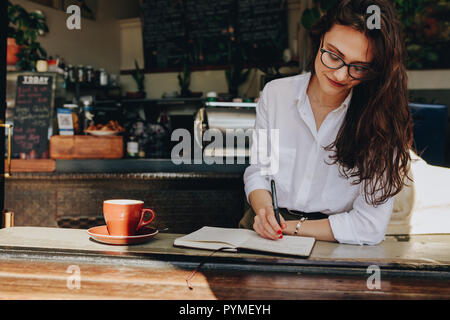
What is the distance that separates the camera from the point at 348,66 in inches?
51.8

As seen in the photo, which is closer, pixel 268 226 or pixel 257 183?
pixel 268 226

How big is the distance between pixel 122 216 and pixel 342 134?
2.67ft

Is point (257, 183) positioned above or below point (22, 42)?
below

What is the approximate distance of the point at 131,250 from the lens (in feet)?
3.41

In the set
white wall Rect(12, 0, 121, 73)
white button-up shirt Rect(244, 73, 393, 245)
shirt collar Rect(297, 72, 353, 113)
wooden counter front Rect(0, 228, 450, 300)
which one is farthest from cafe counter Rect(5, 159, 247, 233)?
white wall Rect(12, 0, 121, 73)

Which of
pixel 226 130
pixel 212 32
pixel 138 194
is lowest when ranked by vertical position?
pixel 138 194

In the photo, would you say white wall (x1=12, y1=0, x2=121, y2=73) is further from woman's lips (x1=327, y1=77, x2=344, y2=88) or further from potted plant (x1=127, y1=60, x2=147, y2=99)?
woman's lips (x1=327, y1=77, x2=344, y2=88)

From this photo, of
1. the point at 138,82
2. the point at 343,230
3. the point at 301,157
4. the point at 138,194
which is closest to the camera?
the point at 343,230

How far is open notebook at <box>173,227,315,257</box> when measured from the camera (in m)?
1.04

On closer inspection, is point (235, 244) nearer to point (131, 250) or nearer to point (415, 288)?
point (131, 250)

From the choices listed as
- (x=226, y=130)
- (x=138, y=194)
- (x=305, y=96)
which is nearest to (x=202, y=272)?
(x=305, y=96)

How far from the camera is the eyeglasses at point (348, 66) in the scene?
1.32m

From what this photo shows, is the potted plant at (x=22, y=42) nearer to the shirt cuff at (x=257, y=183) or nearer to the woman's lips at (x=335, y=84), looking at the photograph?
the shirt cuff at (x=257, y=183)

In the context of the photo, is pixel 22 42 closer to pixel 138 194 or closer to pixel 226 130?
pixel 138 194
